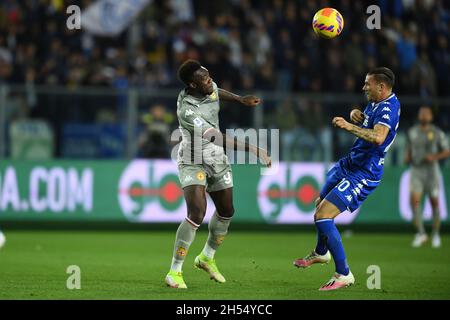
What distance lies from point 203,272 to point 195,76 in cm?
297

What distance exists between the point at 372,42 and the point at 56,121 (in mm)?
8555

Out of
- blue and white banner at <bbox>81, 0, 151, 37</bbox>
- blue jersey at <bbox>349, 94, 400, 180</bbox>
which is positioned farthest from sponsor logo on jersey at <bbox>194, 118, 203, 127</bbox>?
blue and white banner at <bbox>81, 0, 151, 37</bbox>

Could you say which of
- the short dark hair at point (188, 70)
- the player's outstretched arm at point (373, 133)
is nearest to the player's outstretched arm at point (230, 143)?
the short dark hair at point (188, 70)

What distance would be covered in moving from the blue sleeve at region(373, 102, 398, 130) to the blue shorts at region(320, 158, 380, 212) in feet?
2.20

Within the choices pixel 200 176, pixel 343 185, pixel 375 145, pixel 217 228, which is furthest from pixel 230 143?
pixel 375 145

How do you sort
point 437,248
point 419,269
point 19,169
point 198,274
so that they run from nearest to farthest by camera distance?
1. point 198,274
2. point 419,269
3. point 437,248
4. point 19,169

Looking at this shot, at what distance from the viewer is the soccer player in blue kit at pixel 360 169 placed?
10336 millimetres

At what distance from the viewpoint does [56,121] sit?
1973 cm

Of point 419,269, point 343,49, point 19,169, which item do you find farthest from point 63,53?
point 419,269

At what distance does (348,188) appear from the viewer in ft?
34.6

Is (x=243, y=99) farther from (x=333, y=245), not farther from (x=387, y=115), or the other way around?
(x=333, y=245)

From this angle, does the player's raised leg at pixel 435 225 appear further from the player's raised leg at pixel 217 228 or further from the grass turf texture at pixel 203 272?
the player's raised leg at pixel 217 228
